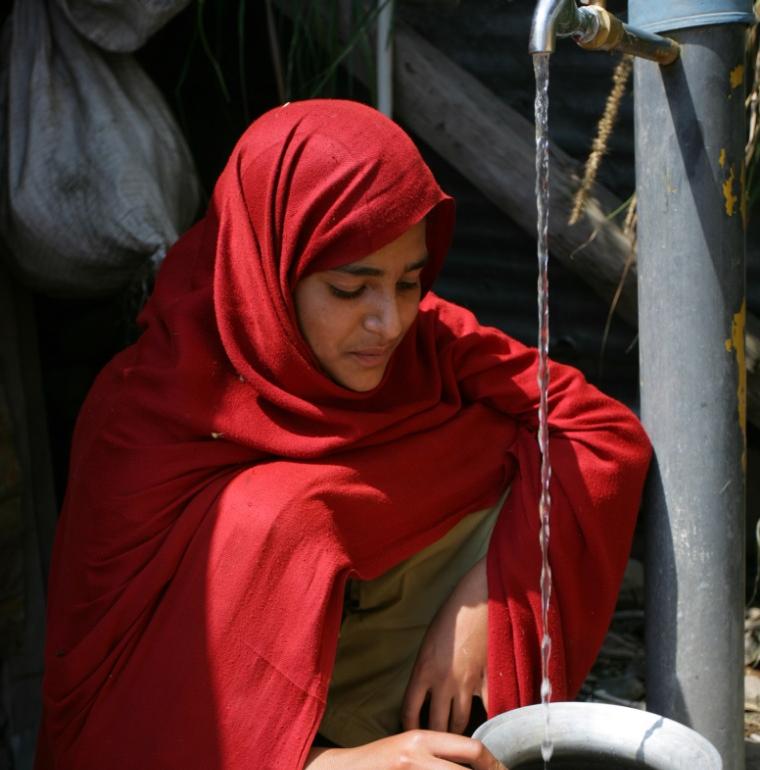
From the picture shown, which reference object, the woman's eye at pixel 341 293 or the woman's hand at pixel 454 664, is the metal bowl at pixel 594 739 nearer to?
the woman's hand at pixel 454 664

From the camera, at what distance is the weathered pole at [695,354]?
2018 mm

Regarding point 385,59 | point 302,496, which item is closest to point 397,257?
point 302,496

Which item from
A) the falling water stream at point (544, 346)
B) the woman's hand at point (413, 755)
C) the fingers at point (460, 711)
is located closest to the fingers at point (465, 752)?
the woman's hand at point (413, 755)

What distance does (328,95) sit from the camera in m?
3.13

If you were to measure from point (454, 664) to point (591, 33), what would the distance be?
3.50 feet

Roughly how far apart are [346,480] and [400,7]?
1554mm

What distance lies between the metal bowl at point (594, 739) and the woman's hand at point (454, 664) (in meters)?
0.37

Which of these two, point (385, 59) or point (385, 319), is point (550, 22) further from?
point (385, 59)

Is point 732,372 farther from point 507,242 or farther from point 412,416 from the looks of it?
point 507,242

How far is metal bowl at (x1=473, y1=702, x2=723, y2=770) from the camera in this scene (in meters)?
1.74

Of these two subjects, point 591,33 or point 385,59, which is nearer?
point 591,33

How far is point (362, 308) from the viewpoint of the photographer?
2.10 metres

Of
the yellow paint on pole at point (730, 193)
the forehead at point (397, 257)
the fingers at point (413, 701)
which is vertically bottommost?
the fingers at point (413, 701)

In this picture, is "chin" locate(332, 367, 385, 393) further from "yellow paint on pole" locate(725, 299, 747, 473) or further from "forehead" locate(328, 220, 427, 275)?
"yellow paint on pole" locate(725, 299, 747, 473)
